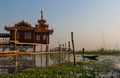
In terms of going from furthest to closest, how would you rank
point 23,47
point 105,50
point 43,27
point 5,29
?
1. point 105,50
2. point 43,27
3. point 5,29
4. point 23,47

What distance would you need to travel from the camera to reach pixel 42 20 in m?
46.1

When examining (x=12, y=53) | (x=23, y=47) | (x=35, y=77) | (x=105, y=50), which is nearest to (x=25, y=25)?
(x=23, y=47)

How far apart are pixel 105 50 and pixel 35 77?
61661 millimetres

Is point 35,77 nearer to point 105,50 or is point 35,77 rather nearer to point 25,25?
point 25,25

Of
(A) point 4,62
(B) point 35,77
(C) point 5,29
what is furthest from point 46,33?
(B) point 35,77

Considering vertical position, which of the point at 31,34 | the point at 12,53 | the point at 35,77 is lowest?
the point at 35,77

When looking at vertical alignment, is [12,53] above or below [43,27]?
below

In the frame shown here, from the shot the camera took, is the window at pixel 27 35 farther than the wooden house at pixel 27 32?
Yes

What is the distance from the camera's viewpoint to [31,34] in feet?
131

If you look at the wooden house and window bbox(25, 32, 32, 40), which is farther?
window bbox(25, 32, 32, 40)

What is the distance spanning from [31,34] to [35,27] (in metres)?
1.37

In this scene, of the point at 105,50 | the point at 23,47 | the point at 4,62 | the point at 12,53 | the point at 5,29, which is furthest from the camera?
the point at 105,50

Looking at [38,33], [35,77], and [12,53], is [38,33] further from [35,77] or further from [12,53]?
[35,77]

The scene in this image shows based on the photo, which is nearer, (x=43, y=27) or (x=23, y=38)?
(x=23, y=38)
